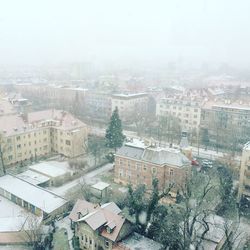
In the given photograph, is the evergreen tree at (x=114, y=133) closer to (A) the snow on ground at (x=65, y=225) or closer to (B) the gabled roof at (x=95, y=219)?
(A) the snow on ground at (x=65, y=225)

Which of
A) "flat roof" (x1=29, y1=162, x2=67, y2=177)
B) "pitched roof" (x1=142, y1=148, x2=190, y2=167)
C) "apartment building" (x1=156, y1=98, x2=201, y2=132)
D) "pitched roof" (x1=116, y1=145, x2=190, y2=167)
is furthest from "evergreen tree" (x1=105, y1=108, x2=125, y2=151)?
"apartment building" (x1=156, y1=98, x2=201, y2=132)

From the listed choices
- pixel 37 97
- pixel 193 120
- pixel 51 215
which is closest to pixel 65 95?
pixel 37 97

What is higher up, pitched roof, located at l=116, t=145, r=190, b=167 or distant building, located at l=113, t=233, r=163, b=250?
pitched roof, located at l=116, t=145, r=190, b=167

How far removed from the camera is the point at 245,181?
122 ft

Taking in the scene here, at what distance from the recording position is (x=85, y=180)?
41.8 m

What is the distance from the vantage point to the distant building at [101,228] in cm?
2705

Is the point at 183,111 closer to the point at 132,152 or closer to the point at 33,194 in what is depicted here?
the point at 132,152

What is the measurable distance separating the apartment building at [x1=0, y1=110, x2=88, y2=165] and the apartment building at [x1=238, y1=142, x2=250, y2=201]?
24.2 m

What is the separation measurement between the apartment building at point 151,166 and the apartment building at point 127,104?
111 feet

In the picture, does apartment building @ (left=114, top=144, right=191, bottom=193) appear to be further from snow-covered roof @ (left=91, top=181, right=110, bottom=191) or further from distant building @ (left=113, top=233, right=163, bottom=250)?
distant building @ (left=113, top=233, right=163, bottom=250)

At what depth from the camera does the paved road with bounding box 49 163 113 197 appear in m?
39.0

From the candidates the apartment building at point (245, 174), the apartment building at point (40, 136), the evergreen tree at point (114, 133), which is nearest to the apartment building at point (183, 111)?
the evergreen tree at point (114, 133)

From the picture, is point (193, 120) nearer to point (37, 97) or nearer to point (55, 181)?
point (55, 181)

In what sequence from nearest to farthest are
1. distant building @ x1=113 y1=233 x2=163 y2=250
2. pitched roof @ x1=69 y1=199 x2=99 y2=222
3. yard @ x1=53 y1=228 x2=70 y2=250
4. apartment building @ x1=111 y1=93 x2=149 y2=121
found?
1. distant building @ x1=113 y1=233 x2=163 y2=250
2. yard @ x1=53 y1=228 x2=70 y2=250
3. pitched roof @ x1=69 y1=199 x2=99 y2=222
4. apartment building @ x1=111 y1=93 x2=149 y2=121
